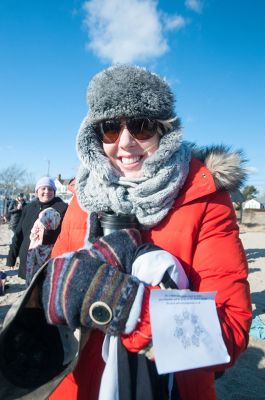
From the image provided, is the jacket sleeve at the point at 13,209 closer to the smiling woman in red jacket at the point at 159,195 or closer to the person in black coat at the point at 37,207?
the person in black coat at the point at 37,207

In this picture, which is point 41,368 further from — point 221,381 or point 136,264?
point 221,381

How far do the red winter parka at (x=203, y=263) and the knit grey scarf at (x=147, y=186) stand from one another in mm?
55

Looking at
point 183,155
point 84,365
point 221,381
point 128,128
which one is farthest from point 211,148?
point 221,381

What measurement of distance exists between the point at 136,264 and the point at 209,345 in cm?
33

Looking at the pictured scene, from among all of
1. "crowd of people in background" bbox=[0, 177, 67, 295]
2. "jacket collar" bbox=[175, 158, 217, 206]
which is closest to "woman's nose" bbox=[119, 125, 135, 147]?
"jacket collar" bbox=[175, 158, 217, 206]

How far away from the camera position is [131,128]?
1.35 metres

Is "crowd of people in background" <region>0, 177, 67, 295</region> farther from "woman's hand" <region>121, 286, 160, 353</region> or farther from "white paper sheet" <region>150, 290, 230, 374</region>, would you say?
"white paper sheet" <region>150, 290, 230, 374</region>

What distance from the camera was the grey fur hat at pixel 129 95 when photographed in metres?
1.31

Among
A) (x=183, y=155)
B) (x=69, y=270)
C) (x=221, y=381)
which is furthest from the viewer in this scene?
(x=221, y=381)

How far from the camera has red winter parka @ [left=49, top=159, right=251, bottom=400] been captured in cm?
112

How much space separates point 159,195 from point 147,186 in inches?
2.6

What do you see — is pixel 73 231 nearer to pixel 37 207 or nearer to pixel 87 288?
pixel 87 288

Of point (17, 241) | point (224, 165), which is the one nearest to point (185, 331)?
point (224, 165)

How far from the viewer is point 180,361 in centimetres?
90
